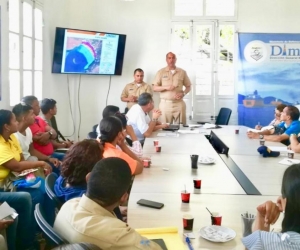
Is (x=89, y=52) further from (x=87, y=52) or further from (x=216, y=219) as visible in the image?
(x=216, y=219)

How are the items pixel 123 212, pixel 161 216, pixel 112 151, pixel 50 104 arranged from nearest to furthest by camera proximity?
pixel 161 216
pixel 123 212
pixel 112 151
pixel 50 104

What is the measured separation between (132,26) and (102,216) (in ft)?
19.2

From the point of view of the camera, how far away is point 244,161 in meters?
3.42

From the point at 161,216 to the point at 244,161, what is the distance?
1602 mm

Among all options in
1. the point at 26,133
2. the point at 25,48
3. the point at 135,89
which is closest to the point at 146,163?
the point at 26,133

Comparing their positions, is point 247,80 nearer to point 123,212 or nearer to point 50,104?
point 50,104

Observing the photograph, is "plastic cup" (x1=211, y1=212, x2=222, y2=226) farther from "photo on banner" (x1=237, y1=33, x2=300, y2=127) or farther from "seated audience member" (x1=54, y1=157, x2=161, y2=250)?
"photo on banner" (x1=237, y1=33, x2=300, y2=127)

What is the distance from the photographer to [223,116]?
661 cm

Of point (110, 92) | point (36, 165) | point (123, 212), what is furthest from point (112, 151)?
point (110, 92)

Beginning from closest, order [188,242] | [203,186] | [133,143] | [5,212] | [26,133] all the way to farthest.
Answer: [188,242]
[5,212]
[203,186]
[26,133]
[133,143]

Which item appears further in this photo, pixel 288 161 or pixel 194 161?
pixel 288 161

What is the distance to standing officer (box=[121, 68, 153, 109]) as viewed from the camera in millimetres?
6570

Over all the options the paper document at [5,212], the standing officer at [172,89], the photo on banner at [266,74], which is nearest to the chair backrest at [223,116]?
the photo on banner at [266,74]

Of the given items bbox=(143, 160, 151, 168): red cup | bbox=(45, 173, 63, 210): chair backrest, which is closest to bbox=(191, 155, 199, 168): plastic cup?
bbox=(143, 160, 151, 168): red cup
